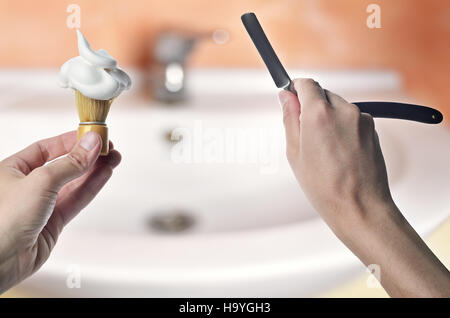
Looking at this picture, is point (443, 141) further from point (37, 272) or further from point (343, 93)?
point (37, 272)

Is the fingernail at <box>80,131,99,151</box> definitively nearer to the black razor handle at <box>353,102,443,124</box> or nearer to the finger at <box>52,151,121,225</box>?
the finger at <box>52,151,121,225</box>

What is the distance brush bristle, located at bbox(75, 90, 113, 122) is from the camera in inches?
13.9

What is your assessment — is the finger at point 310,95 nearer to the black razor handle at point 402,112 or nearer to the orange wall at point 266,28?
the black razor handle at point 402,112

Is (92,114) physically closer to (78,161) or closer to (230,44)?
(78,161)

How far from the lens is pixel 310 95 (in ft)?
1.05

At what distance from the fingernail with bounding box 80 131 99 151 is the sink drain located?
0.88ft

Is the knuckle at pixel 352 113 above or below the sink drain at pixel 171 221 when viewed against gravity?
below

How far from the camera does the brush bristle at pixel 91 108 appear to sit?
353 millimetres

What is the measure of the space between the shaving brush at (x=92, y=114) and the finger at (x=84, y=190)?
2.2 inches

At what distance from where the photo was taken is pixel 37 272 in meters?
0.34

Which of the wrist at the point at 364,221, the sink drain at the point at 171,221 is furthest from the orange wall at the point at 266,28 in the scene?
the wrist at the point at 364,221

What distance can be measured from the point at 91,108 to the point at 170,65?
340mm
